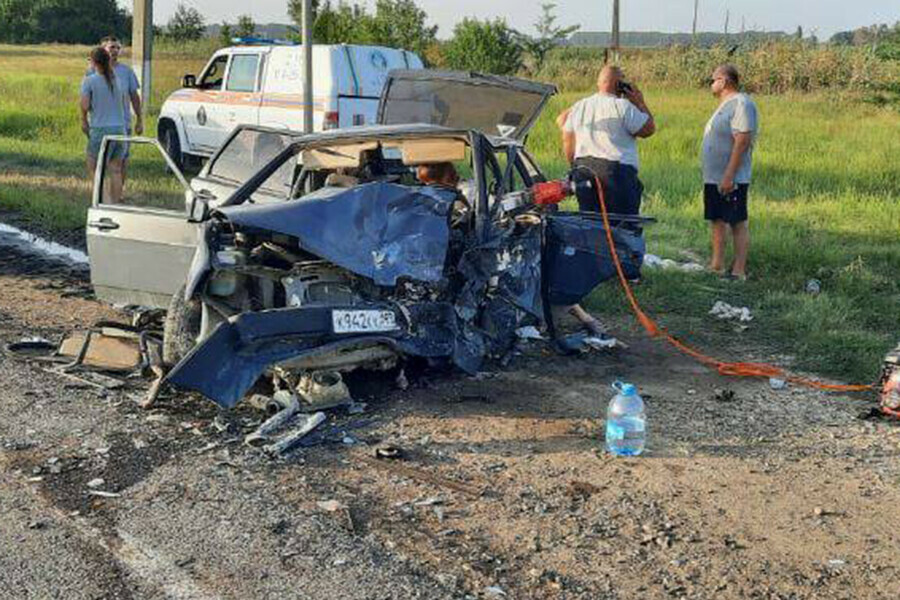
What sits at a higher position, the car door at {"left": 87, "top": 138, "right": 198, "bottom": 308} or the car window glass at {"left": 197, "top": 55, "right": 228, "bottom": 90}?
the car window glass at {"left": 197, "top": 55, "right": 228, "bottom": 90}

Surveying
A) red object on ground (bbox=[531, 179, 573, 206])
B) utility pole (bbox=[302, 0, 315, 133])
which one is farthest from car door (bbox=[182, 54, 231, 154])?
red object on ground (bbox=[531, 179, 573, 206])

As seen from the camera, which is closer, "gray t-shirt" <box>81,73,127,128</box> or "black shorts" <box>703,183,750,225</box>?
"black shorts" <box>703,183,750,225</box>

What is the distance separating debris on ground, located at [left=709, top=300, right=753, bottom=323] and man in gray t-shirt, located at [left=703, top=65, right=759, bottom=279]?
0.92 m

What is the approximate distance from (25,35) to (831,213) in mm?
65922

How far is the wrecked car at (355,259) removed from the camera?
566 cm

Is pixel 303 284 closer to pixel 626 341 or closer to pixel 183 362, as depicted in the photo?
pixel 183 362

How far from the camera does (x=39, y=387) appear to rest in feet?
20.2

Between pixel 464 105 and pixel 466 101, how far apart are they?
4 centimetres

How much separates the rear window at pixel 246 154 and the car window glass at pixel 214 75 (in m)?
8.84

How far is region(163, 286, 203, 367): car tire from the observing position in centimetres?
614

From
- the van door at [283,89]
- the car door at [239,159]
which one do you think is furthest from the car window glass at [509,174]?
the van door at [283,89]

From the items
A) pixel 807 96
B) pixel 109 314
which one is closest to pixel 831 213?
pixel 109 314

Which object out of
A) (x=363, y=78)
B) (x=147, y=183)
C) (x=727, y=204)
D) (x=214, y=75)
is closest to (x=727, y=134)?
(x=727, y=204)

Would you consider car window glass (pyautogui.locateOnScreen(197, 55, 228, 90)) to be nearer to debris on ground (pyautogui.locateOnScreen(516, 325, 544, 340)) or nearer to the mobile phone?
the mobile phone
